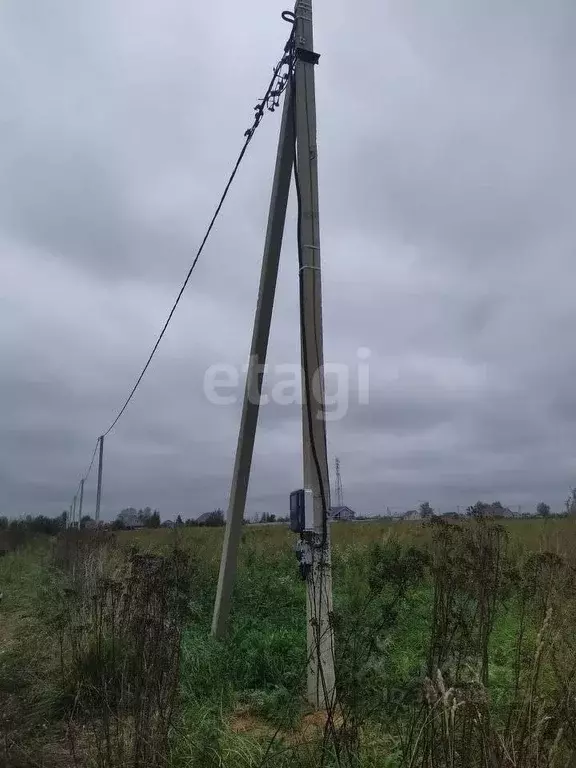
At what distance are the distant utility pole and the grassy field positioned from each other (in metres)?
0.24

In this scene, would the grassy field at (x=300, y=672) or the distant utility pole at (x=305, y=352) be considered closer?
the grassy field at (x=300, y=672)

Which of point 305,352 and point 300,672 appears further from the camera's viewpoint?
point 300,672

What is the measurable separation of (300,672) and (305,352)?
243 cm

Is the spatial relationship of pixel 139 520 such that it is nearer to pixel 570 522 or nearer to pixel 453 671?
pixel 570 522

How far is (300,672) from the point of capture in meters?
4.72

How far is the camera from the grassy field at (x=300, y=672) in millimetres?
2340

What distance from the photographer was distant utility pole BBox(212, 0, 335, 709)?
4.19 meters

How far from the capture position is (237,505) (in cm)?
596

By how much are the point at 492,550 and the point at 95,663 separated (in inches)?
120

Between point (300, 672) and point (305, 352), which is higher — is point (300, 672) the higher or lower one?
the lower one

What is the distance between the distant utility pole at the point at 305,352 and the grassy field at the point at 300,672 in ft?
0.78

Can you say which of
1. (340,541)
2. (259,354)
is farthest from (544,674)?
(340,541)

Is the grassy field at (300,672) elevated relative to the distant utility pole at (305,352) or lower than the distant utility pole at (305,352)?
lower

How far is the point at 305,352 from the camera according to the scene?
458 centimetres
